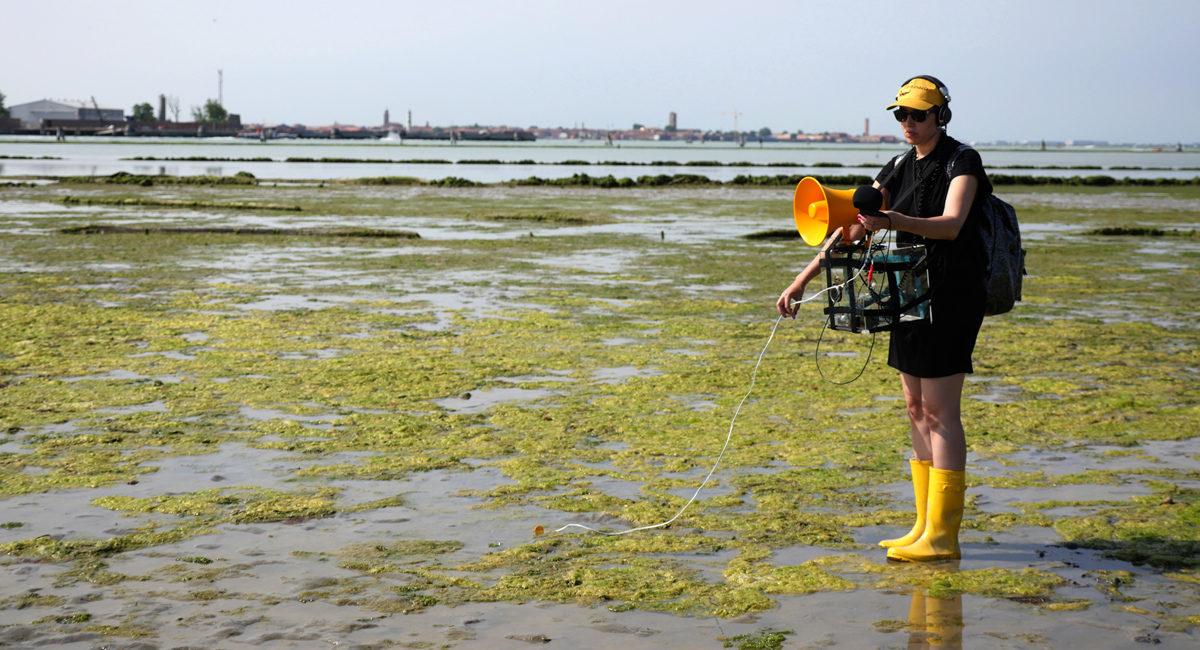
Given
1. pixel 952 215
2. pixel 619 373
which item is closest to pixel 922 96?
pixel 952 215

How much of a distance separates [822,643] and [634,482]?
2042 mm

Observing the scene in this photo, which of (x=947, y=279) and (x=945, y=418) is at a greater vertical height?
(x=947, y=279)

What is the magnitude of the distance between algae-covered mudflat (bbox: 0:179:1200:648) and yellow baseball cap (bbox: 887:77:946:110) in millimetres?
1860

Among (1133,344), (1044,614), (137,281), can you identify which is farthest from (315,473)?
(137,281)

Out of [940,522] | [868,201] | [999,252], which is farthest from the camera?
[940,522]

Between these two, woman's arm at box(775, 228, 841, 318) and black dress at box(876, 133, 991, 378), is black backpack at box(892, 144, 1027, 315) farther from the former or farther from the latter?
woman's arm at box(775, 228, 841, 318)

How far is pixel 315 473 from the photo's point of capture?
5785mm

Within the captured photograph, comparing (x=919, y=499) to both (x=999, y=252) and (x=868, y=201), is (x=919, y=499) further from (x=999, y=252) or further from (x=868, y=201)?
(x=868, y=201)

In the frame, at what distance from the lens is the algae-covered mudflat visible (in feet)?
13.1

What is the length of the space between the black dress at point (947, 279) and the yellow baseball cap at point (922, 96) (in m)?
0.19

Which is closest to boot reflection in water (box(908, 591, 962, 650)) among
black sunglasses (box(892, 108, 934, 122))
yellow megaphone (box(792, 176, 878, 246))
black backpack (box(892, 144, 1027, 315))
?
black backpack (box(892, 144, 1027, 315))

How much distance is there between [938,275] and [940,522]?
1021 millimetres

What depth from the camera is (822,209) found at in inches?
175

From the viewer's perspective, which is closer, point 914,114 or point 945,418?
point 914,114
